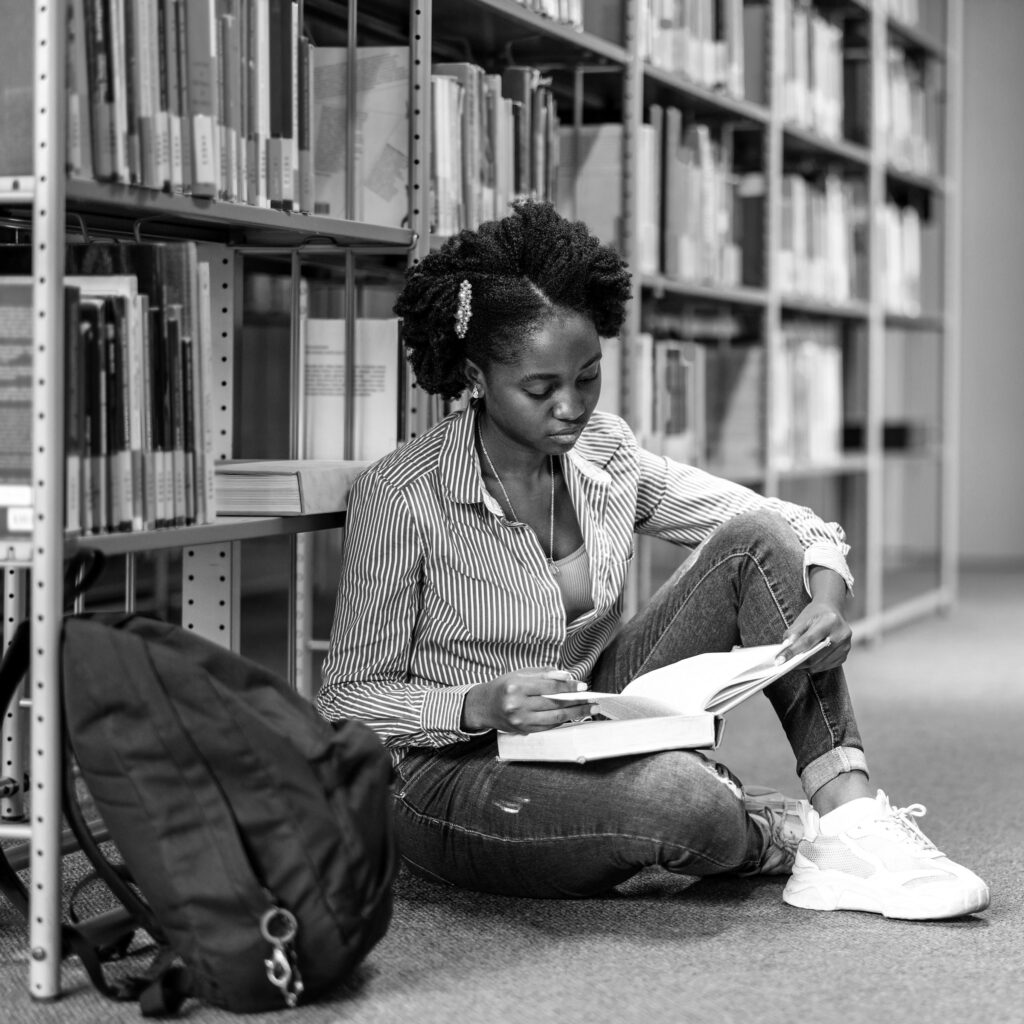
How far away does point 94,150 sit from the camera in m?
1.71

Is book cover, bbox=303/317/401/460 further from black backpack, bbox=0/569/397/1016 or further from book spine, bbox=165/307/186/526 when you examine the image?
black backpack, bbox=0/569/397/1016

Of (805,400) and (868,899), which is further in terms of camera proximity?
(805,400)

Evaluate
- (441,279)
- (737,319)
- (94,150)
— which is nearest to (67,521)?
(94,150)

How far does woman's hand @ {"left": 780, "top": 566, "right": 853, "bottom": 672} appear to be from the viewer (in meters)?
1.93

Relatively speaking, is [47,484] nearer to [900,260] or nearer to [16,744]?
[16,744]

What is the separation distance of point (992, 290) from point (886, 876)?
5.46 meters

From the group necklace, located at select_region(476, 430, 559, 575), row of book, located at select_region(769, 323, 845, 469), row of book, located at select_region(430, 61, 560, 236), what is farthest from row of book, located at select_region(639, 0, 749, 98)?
necklace, located at select_region(476, 430, 559, 575)

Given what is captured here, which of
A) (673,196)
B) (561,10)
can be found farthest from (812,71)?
(561,10)

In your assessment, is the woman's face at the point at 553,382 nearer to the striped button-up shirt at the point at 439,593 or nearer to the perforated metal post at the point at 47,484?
the striped button-up shirt at the point at 439,593

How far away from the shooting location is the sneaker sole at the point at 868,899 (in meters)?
1.94

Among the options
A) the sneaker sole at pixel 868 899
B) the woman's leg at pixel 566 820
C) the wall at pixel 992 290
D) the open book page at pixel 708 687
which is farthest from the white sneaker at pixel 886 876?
the wall at pixel 992 290

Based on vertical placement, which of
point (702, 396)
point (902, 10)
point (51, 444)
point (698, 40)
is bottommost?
point (51, 444)

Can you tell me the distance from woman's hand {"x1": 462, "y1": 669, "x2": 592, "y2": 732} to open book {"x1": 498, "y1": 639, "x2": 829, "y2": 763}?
0.04 metres

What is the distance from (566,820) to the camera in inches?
74.8
